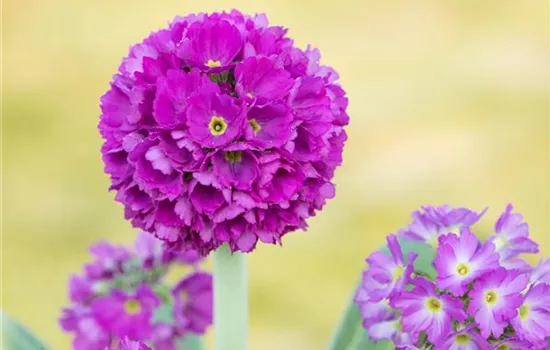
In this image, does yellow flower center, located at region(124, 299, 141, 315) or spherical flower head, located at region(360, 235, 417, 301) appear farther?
yellow flower center, located at region(124, 299, 141, 315)

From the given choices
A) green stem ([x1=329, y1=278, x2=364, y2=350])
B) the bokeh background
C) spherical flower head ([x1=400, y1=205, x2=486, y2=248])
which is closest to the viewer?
spherical flower head ([x1=400, y1=205, x2=486, y2=248])

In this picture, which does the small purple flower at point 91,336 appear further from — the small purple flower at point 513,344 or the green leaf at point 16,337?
the small purple flower at point 513,344

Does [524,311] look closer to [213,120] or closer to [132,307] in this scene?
[213,120]

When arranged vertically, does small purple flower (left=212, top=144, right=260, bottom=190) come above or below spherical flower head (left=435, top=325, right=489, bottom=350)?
above

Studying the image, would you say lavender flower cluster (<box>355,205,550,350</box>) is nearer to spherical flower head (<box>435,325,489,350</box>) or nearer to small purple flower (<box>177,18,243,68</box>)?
spherical flower head (<box>435,325,489,350</box>)

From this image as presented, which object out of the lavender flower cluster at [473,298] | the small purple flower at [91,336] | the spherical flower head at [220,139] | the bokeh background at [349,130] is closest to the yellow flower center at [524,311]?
the lavender flower cluster at [473,298]

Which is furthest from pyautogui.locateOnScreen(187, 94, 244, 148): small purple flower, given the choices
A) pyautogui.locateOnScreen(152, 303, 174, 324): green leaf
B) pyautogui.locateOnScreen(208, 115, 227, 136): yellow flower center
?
pyautogui.locateOnScreen(152, 303, 174, 324): green leaf
